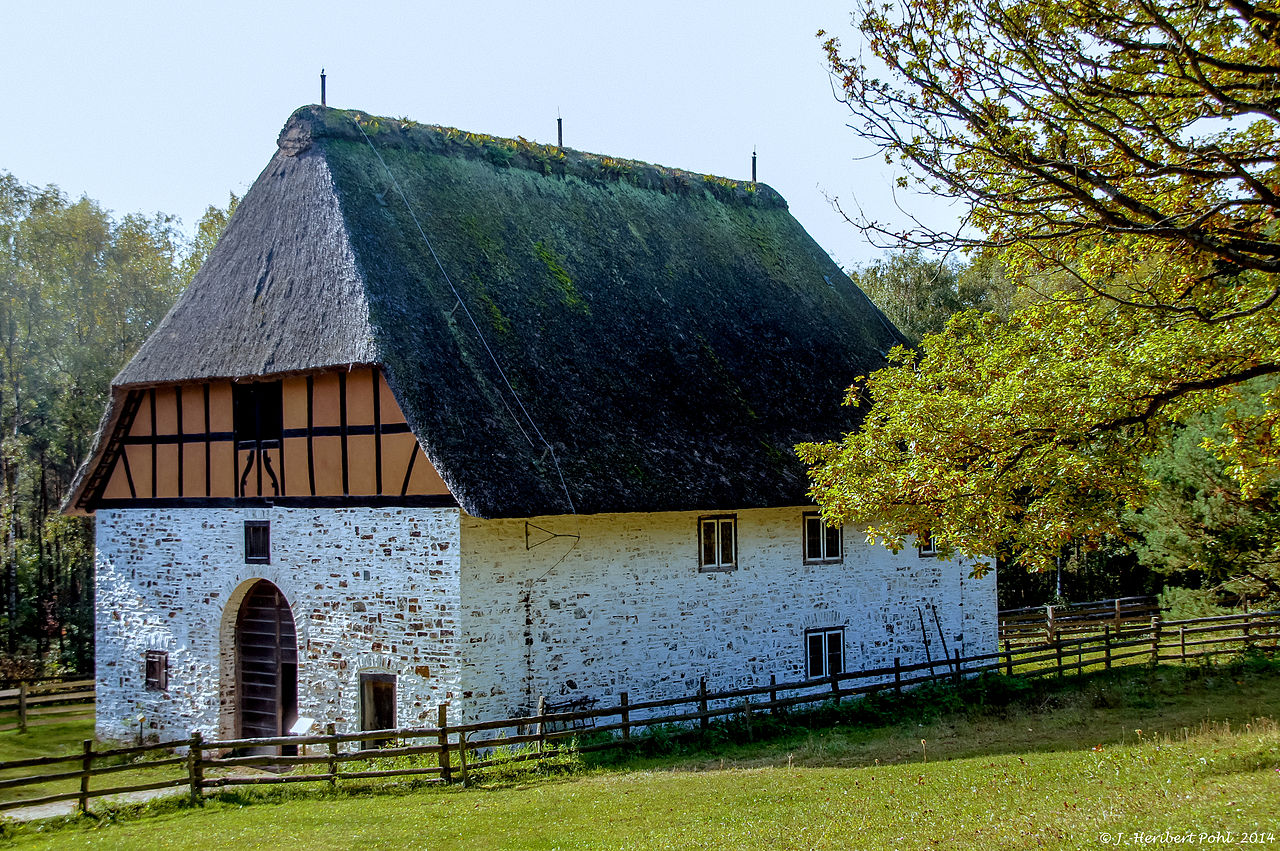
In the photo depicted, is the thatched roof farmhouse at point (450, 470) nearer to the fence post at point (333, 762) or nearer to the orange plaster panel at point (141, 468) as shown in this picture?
the orange plaster panel at point (141, 468)

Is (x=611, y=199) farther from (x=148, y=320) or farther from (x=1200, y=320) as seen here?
(x=148, y=320)

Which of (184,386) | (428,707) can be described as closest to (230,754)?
(428,707)

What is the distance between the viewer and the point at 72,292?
98.2 ft

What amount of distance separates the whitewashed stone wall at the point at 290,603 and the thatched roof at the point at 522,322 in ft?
6.05

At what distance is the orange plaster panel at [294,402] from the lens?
1605 cm

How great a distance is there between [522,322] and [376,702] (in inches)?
238

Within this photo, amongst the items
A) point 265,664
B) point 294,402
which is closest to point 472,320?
point 294,402

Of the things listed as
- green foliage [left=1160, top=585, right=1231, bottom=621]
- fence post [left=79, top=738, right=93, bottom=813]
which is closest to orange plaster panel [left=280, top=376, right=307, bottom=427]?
fence post [left=79, top=738, right=93, bottom=813]

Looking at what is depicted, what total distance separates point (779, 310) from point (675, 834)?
44.3ft

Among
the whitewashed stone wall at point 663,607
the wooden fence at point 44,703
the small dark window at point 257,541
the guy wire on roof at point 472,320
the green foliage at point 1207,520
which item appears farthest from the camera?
the green foliage at point 1207,520

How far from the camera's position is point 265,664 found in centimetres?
1689

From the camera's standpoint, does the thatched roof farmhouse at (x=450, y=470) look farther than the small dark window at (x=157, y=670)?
No

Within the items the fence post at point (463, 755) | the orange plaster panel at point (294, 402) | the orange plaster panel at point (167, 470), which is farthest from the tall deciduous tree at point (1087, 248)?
the orange plaster panel at point (167, 470)

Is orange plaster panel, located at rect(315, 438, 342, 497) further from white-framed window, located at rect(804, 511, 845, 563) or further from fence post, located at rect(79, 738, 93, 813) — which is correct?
white-framed window, located at rect(804, 511, 845, 563)
